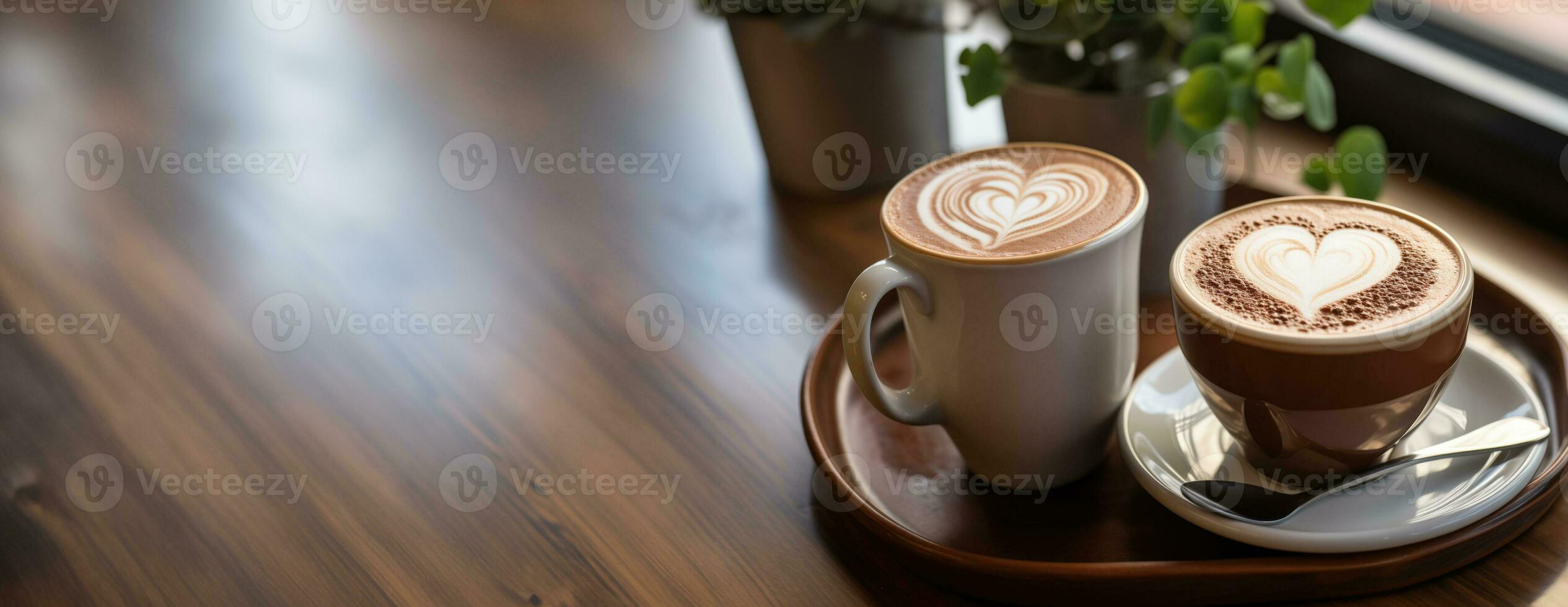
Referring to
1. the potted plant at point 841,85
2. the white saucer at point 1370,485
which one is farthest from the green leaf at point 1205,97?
the potted plant at point 841,85

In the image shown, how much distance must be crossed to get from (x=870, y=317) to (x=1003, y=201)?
10cm

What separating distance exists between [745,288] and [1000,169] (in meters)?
0.22

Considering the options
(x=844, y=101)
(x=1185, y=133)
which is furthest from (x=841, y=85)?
(x=1185, y=133)

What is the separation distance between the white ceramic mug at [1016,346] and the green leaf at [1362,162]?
0.40 feet

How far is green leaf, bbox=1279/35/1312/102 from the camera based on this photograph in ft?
1.69

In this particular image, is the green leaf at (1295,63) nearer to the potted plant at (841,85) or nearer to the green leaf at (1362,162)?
the green leaf at (1362,162)

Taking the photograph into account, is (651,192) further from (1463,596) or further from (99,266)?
(1463,596)

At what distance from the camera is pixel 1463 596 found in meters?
0.44

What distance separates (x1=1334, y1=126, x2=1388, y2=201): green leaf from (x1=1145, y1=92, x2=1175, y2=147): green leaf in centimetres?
9

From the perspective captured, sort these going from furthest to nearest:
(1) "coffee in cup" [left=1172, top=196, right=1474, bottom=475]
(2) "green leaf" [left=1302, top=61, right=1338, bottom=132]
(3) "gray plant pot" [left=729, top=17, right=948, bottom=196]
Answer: (3) "gray plant pot" [left=729, top=17, right=948, bottom=196] → (2) "green leaf" [left=1302, top=61, right=1338, bottom=132] → (1) "coffee in cup" [left=1172, top=196, right=1474, bottom=475]

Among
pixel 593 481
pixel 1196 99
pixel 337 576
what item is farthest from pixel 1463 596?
pixel 337 576

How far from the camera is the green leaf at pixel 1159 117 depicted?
0.60 meters

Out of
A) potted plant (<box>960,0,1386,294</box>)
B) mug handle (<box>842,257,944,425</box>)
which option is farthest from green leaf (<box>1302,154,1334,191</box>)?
mug handle (<box>842,257,944,425</box>)

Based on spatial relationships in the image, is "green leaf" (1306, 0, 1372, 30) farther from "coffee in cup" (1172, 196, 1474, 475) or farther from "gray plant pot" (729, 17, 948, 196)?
"gray plant pot" (729, 17, 948, 196)
